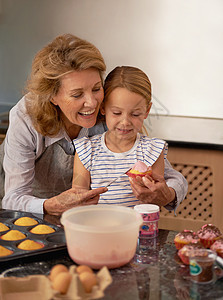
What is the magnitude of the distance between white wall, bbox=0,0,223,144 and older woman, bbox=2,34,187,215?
1120 mm

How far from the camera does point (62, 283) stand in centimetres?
92

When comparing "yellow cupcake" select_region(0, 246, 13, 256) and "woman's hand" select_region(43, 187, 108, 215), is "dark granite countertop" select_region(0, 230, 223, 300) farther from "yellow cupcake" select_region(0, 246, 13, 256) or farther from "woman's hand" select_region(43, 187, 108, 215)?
"woman's hand" select_region(43, 187, 108, 215)

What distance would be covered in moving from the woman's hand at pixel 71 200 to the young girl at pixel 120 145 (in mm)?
155

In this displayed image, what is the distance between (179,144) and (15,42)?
1.56 meters

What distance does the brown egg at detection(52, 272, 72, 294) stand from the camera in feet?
3.03

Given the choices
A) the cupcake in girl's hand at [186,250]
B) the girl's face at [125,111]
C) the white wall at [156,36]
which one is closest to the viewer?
the cupcake in girl's hand at [186,250]

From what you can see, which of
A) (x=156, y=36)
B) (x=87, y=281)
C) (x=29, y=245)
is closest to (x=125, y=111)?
(x=29, y=245)

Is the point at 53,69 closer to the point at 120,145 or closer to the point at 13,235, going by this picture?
the point at 120,145

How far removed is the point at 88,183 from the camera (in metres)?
1.82

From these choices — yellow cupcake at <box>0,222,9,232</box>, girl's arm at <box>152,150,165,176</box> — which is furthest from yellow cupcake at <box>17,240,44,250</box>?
girl's arm at <box>152,150,165,176</box>

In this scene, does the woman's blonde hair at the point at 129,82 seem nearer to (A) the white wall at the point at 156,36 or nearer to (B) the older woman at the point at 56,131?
(B) the older woman at the point at 56,131

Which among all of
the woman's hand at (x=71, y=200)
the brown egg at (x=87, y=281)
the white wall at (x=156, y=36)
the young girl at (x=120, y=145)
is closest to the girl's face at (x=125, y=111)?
the young girl at (x=120, y=145)

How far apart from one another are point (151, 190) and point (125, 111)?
29cm

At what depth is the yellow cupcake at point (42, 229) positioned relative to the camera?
1.39 metres
